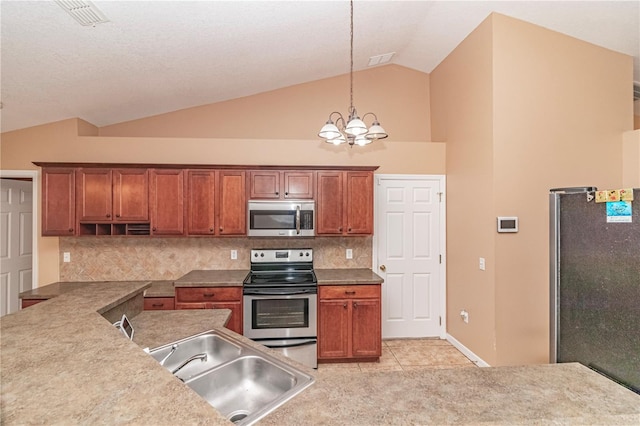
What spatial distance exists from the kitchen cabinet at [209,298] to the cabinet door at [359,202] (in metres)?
1.50

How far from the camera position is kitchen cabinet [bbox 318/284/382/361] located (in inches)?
128

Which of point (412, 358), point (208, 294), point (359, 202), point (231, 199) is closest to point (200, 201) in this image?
point (231, 199)

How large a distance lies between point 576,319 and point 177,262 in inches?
153

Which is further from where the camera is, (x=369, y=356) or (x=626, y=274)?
(x=369, y=356)

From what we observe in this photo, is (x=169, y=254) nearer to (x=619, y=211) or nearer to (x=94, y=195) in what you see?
(x=94, y=195)

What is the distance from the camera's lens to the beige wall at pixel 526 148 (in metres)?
2.98

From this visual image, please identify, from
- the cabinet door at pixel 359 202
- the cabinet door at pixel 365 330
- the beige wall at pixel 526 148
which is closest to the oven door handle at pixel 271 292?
the cabinet door at pixel 365 330

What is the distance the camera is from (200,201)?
3484 mm

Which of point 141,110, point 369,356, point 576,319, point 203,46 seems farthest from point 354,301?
point 141,110

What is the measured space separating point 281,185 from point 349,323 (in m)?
1.75

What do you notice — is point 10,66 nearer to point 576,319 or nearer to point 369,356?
point 369,356

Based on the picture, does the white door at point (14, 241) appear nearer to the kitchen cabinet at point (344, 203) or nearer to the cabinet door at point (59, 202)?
the cabinet door at point (59, 202)

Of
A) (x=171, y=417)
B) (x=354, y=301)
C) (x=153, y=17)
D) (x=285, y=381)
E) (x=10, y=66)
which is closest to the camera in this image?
(x=171, y=417)

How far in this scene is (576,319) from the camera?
175 cm
